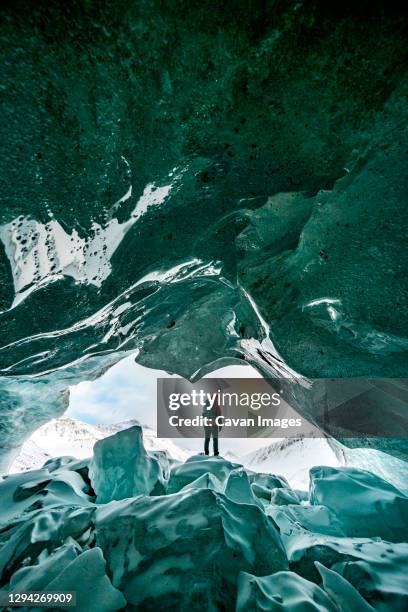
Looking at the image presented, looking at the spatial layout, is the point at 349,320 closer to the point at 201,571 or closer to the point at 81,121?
the point at 201,571

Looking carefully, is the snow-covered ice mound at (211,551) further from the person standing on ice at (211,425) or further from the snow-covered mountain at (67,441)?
the snow-covered mountain at (67,441)

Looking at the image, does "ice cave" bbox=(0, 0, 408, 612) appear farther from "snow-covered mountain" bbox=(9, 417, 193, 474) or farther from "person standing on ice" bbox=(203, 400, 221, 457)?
"snow-covered mountain" bbox=(9, 417, 193, 474)

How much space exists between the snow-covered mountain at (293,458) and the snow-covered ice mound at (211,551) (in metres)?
5.85

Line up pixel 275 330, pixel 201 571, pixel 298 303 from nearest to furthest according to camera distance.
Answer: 1. pixel 201 571
2. pixel 298 303
3. pixel 275 330

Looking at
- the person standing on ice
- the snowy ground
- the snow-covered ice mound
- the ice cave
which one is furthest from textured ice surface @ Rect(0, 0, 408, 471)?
the snowy ground

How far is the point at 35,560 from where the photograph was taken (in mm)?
1822

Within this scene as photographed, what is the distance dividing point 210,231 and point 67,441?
10755mm

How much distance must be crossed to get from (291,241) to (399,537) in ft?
8.67

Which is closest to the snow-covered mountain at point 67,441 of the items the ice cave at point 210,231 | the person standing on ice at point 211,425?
the person standing on ice at point 211,425

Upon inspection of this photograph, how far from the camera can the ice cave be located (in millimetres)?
1246

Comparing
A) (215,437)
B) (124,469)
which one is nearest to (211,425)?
(215,437)

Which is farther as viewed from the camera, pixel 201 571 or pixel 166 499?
pixel 166 499

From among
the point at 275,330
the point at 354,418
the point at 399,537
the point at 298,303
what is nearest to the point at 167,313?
the point at 275,330

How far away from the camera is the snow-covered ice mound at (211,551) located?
146 cm
